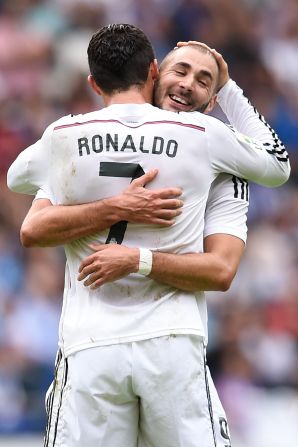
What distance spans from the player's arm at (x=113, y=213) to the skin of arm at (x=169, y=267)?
0.10m

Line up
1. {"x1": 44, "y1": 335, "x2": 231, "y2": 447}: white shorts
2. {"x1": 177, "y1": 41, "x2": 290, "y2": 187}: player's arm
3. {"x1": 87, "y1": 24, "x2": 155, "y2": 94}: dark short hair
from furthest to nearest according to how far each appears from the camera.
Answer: {"x1": 177, "y1": 41, "x2": 290, "y2": 187}: player's arm
{"x1": 87, "y1": 24, "x2": 155, "y2": 94}: dark short hair
{"x1": 44, "y1": 335, "x2": 231, "y2": 447}: white shorts

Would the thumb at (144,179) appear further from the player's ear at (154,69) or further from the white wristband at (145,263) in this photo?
the player's ear at (154,69)

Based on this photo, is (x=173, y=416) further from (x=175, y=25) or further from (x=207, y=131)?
(x=175, y=25)

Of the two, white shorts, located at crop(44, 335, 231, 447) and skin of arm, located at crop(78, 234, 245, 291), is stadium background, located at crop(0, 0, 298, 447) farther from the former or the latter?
skin of arm, located at crop(78, 234, 245, 291)

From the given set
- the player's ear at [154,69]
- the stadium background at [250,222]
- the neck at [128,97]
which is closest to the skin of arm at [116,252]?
the neck at [128,97]

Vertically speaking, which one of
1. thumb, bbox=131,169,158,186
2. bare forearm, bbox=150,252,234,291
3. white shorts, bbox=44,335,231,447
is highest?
thumb, bbox=131,169,158,186

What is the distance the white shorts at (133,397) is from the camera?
4.24 metres

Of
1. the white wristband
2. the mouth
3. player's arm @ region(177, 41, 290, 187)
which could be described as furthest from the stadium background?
the white wristband

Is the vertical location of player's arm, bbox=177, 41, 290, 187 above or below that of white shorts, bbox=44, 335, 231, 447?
above

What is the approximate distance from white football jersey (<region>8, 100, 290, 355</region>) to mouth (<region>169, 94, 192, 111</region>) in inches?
12.0

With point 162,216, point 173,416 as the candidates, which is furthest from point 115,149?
point 173,416

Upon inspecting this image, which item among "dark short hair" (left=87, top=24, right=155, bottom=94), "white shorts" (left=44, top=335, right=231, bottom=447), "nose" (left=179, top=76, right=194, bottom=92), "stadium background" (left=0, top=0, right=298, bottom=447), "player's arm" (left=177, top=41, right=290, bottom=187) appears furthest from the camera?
"stadium background" (left=0, top=0, right=298, bottom=447)

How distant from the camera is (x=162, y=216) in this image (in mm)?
4320

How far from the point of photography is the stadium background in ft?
29.1
